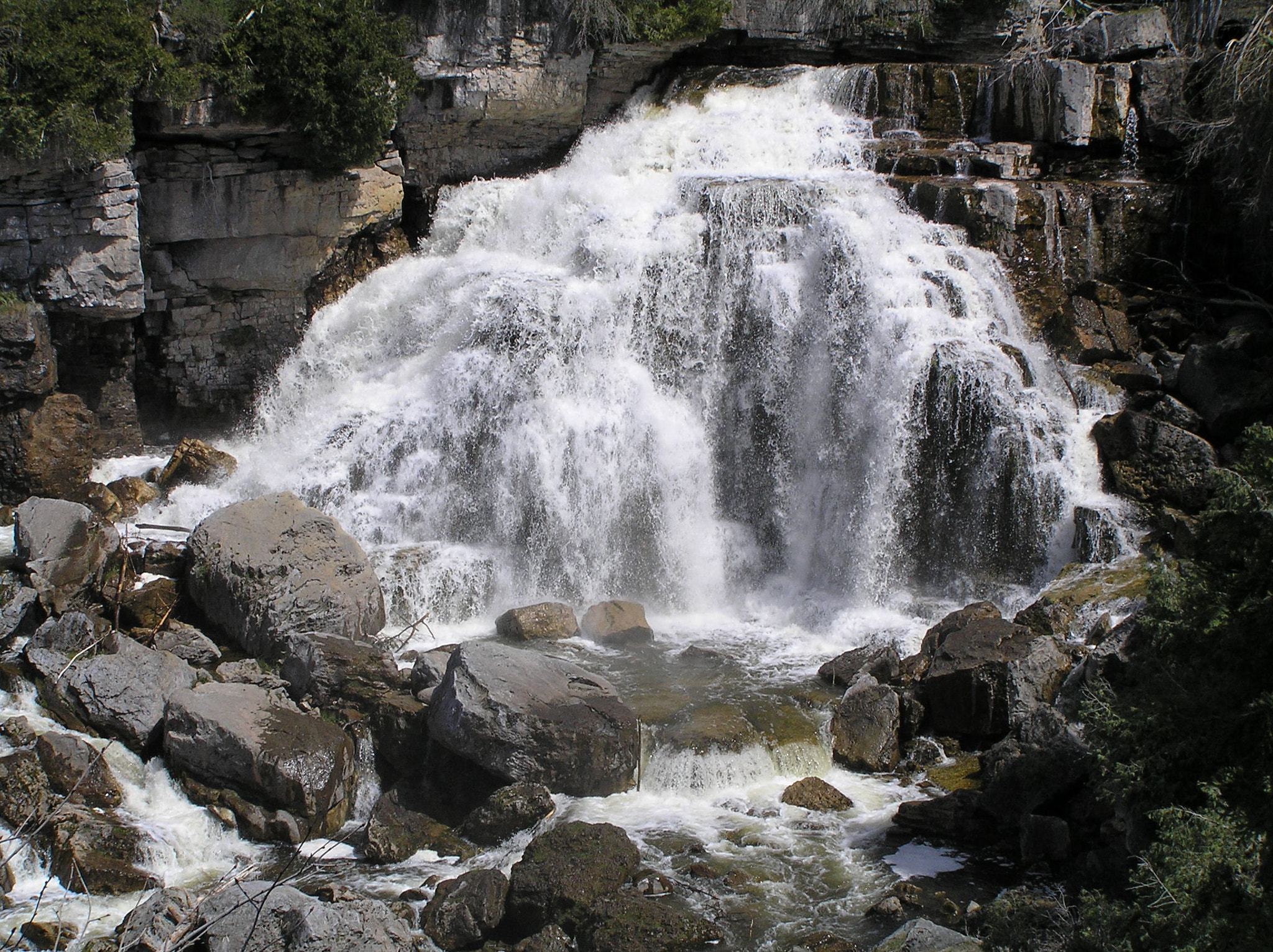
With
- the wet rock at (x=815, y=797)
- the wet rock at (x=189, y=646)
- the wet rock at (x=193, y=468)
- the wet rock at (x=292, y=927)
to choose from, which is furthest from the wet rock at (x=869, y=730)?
the wet rock at (x=193, y=468)

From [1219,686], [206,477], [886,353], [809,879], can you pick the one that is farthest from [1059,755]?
[206,477]

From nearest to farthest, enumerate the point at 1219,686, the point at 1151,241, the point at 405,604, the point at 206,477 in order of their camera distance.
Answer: the point at 1219,686 → the point at 405,604 → the point at 206,477 → the point at 1151,241

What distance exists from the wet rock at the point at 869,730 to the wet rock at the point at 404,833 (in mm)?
3500

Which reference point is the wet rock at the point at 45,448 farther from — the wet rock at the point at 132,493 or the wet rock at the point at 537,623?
the wet rock at the point at 537,623

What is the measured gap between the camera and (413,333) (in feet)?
52.4

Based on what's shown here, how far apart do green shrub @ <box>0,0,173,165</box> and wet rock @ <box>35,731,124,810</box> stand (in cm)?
779

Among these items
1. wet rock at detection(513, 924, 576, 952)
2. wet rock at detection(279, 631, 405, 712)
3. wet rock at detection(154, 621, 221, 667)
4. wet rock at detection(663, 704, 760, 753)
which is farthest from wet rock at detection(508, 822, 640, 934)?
wet rock at detection(154, 621, 221, 667)

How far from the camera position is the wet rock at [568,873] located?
764cm

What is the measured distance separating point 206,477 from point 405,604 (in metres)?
4.03

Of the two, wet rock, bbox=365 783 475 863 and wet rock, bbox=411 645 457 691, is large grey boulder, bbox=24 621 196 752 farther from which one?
wet rock, bbox=365 783 475 863

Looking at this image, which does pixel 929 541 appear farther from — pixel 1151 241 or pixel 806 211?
pixel 1151 241

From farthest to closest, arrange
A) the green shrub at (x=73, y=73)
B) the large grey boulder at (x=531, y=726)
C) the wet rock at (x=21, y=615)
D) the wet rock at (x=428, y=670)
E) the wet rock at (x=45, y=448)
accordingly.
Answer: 1. the wet rock at (x=45, y=448)
2. the green shrub at (x=73, y=73)
3. the wet rock at (x=21, y=615)
4. the wet rock at (x=428, y=670)
5. the large grey boulder at (x=531, y=726)

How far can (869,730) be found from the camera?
1017cm

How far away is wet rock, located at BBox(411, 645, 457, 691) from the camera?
1026 cm
